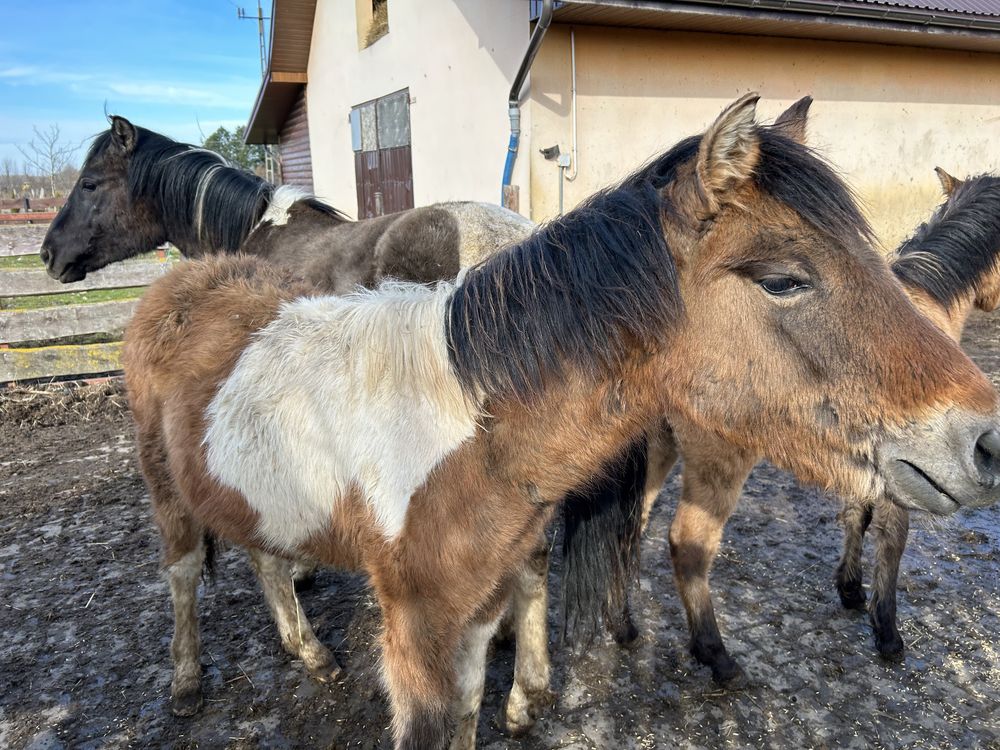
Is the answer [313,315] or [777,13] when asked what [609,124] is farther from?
[313,315]

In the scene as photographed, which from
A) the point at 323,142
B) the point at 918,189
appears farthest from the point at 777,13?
the point at 323,142

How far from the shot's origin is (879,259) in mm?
1496

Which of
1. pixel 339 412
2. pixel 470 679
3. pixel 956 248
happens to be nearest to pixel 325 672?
pixel 470 679

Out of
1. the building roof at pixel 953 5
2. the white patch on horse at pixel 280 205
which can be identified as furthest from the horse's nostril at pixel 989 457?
the building roof at pixel 953 5

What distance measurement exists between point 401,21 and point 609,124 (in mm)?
4541

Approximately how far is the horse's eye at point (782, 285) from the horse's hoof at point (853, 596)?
92.8 inches

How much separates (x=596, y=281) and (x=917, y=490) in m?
0.89

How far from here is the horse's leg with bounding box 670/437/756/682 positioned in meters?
2.65

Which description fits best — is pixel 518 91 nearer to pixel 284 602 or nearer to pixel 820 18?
pixel 820 18

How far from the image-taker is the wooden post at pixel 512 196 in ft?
23.5

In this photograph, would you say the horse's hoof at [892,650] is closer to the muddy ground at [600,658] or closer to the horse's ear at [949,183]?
the muddy ground at [600,658]

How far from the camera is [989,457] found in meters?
1.35

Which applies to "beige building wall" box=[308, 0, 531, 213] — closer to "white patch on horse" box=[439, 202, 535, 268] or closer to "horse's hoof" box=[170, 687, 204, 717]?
"white patch on horse" box=[439, 202, 535, 268]

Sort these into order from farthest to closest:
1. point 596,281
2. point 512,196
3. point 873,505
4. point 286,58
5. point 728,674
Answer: point 286,58 → point 512,196 → point 728,674 → point 873,505 → point 596,281
